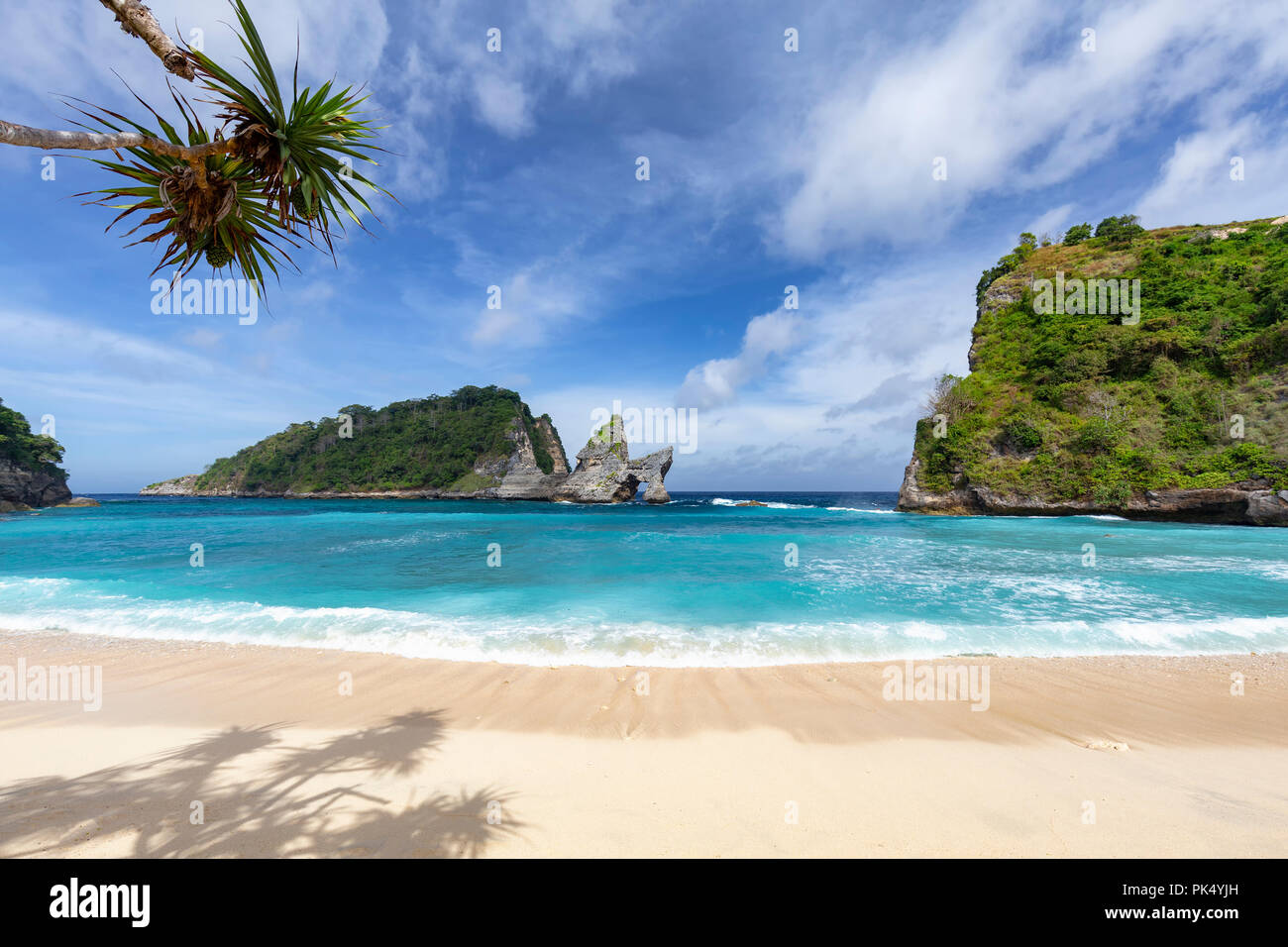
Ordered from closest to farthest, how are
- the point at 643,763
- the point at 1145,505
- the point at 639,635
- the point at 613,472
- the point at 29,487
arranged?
1. the point at 643,763
2. the point at 639,635
3. the point at 1145,505
4. the point at 29,487
5. the point at 613,472

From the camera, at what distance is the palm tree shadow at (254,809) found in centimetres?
312

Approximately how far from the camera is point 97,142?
10.1ft

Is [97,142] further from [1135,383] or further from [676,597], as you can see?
[1135,383]

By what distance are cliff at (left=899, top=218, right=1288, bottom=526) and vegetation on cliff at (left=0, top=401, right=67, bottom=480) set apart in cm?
11288

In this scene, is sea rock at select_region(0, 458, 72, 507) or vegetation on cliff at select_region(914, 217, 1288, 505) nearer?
vegetation on cliff at select_region(914, 217, 1288, 505)

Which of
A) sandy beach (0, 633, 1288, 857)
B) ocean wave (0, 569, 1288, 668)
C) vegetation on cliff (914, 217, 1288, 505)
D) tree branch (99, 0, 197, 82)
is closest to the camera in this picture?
tree branch (99, 0, 197, 82)

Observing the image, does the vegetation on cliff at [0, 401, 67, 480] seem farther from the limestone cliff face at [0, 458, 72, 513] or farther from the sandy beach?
the sandy beach

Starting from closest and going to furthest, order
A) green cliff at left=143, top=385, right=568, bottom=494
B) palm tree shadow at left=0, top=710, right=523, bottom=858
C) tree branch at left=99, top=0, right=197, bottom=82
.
A: tree branch at left=99, top=0, right=197, bottom=82, palm tree shadow at left=0, top=710, right=523, bottom=858, green cliff at left=143, top=385, right=568, bottom=494

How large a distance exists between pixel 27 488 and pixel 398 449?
48.0 m

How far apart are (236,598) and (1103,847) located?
16.6m

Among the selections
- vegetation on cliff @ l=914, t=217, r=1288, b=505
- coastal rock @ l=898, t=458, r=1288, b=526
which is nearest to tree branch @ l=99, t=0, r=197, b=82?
vegetation on cliff @ l=914, t=217, r=1288, b=505

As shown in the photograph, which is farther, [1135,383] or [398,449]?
[398,449]

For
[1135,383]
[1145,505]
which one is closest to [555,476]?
[1145,505]

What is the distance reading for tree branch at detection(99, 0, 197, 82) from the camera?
2988 millimetres
